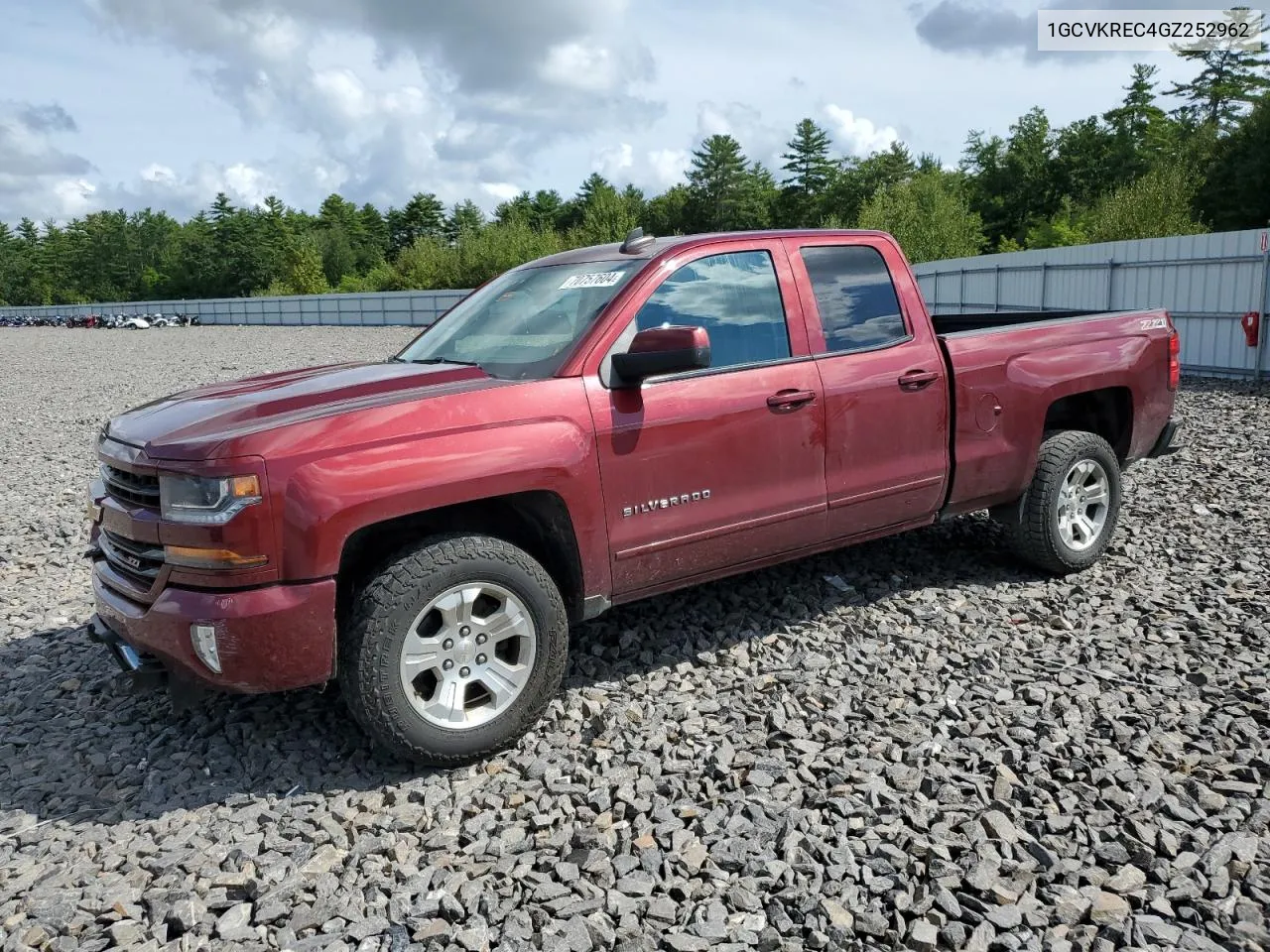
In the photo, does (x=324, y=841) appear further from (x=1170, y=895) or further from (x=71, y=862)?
(x=1170, y=895)

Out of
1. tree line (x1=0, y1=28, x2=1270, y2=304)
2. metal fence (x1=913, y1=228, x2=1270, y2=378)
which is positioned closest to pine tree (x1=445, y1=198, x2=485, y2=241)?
tree line (x1=0, y1=28, x2=1270, y2=304)

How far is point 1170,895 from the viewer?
110 inches

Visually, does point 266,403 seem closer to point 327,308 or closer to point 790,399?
point 790,399

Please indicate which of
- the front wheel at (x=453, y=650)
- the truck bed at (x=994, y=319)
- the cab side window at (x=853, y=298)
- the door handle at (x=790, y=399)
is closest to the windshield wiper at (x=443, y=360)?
the front wheel at (x=453, y=650)

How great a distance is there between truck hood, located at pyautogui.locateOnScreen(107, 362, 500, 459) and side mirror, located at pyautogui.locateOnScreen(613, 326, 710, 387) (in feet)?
1.69

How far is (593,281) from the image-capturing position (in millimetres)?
4352

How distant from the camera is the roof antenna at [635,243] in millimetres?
4457

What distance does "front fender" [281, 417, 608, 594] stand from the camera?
3240 mm

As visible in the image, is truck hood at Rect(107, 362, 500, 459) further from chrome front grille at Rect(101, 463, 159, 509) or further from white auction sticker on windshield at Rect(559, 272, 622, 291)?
white auction sticker on windshield at Rect(559, 272, 622, 291)

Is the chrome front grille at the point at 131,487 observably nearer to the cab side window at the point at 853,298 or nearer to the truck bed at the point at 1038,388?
the cab side window at the point at 853,298

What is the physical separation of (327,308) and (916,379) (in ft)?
165

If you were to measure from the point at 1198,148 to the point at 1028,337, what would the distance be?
190 feet

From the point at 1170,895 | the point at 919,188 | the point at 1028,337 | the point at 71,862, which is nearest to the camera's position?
the point at 1170,895

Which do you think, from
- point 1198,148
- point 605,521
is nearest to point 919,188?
point 1198,148
